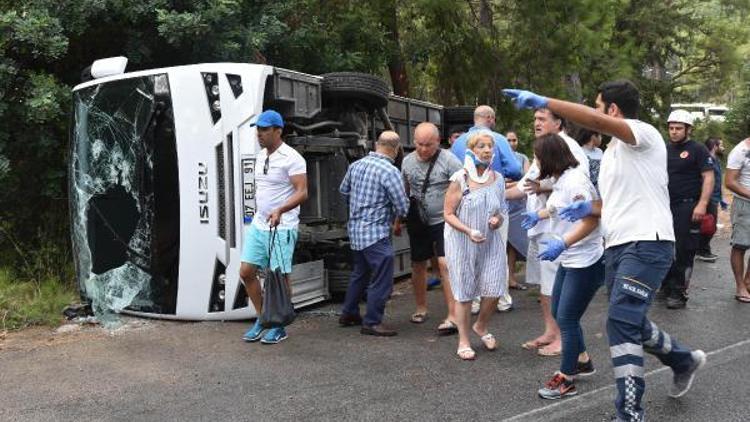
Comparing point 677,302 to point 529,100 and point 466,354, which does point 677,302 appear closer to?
point 466,354

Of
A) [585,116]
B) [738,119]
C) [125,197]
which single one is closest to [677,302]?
[585,116]

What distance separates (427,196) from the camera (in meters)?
6.21

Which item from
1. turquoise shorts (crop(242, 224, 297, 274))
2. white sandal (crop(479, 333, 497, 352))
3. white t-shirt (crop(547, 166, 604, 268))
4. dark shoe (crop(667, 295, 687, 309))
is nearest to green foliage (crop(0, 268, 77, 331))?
turquoise shorts (crop(242, 224, 297, 274))

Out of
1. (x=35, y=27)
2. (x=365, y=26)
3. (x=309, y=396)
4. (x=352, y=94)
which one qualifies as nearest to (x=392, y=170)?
(x=352, y=94)

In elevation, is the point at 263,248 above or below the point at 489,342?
above

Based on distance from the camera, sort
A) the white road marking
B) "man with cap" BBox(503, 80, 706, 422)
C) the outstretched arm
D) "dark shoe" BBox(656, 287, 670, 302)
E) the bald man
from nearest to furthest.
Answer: the outstretched arm < "man with cap" BBox(503, 80, 706, 422) < the white road marking < the bald man < "dark shoe" BBox(656, 287, 670, 302)

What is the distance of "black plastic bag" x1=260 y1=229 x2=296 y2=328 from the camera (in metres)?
5.38

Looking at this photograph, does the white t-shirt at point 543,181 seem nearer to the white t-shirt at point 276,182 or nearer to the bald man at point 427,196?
the bald man at point 427,196

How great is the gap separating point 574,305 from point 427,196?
2.19 meters

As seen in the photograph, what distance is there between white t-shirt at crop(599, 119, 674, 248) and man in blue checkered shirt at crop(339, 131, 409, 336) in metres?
2.32

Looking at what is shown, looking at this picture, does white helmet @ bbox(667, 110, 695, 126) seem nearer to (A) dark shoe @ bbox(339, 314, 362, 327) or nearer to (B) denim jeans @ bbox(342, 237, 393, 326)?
(B) denim jeans @ bbox(342, 237, 393, 326)

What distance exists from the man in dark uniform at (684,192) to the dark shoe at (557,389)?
9.30 ft

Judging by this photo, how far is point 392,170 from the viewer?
231 inches

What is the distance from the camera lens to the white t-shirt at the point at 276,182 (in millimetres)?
5656
